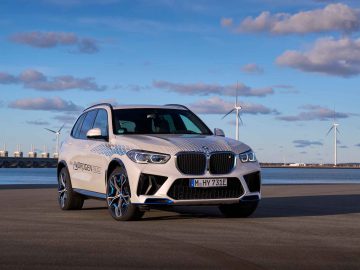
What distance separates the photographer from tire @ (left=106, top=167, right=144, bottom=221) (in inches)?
420

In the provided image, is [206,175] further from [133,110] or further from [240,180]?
[133,110]

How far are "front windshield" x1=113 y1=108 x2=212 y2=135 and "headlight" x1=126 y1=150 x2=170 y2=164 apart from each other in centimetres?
113

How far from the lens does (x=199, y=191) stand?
10.5 metres

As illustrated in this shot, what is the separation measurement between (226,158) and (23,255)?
437cm

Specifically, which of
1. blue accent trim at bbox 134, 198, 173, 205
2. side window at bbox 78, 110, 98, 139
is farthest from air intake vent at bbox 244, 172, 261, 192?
side window at bbox 78, 110, 98, 139

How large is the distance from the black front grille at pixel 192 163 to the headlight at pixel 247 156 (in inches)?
26.8

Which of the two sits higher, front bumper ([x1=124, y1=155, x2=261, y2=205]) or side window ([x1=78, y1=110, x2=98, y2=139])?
side window ([x1=78, y1=110, x2=98, y2=139])

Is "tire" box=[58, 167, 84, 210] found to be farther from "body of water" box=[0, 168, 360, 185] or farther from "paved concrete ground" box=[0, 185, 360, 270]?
"body of water" box=[0, 168, 360, 185]

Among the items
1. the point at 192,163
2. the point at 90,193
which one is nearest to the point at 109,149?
the point at 90,193

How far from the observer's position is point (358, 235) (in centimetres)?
898

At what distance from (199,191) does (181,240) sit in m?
2.25

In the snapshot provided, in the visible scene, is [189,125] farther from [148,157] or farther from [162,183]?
[162,183]

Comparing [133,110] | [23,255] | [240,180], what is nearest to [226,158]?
[240,180]

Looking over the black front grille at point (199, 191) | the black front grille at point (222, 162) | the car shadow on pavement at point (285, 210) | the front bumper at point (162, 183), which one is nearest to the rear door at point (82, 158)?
the car shadow on pavement at point (285, 210)
